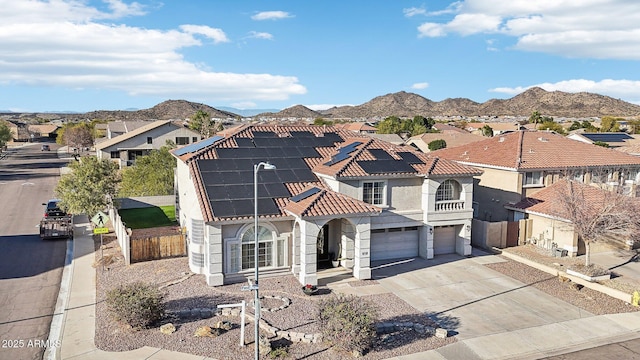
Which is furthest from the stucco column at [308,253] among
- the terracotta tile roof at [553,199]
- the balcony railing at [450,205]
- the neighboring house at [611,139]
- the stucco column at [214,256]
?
the neighboring house at [611,139]

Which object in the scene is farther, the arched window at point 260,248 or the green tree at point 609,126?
the green tree at point 609,126

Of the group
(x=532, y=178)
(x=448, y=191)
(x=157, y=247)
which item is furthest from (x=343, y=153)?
(x=532, y=178)

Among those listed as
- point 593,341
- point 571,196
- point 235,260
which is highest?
point 571,196

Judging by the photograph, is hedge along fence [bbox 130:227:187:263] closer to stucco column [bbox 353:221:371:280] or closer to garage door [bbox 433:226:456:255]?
stucco column [bbox 353:221:371:280]

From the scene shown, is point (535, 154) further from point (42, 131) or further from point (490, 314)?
point (42, 131)

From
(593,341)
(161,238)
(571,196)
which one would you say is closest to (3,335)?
(161,238)

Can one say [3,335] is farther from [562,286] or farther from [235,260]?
[562,286]

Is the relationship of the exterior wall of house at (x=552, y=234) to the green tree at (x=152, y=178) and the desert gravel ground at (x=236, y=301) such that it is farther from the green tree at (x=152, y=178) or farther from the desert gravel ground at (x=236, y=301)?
the green tree at (x=152, y=178)
